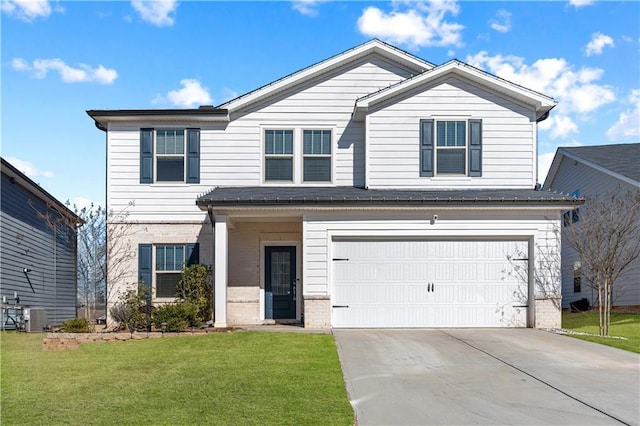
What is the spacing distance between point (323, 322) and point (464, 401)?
7063 mm

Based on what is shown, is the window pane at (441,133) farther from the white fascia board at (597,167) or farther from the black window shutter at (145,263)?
the black window shutter at (145,263)

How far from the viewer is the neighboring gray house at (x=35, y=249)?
698 inches

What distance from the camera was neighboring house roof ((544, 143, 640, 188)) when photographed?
20.9 m

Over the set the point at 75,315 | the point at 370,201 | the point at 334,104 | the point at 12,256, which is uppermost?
the point at 334,104

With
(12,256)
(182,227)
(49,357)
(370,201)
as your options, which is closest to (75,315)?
(12,256)

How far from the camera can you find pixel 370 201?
48.9ft

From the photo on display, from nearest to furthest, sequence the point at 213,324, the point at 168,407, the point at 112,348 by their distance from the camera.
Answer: the point at 168,407 < the point at 112,348 < the point at 213,324

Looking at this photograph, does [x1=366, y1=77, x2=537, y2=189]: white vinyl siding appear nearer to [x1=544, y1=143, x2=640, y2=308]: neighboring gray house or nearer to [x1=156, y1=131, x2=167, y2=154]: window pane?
[x1=544, y1=143, x2=640, y2=308]: neighboring gray house

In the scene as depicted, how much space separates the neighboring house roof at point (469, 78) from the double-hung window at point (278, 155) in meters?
2.20

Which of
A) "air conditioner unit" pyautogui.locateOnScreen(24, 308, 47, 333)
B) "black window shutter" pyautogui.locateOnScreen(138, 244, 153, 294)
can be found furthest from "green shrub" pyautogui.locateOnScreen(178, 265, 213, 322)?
"air conditioner unit" pyautogui.locateOnScreen(24, 308, 47, 333)

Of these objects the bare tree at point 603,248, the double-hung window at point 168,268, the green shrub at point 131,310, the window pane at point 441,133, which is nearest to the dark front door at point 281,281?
the double-hung window at point 168,268

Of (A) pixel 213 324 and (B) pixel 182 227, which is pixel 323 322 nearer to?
(A) pixel 213 324

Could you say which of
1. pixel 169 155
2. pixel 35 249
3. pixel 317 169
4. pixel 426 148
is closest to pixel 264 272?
pixel 317 169

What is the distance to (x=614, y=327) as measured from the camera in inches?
682
